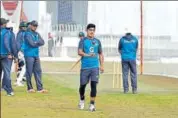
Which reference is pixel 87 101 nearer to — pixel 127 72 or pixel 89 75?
pixel 89 75

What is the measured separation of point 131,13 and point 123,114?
151 feet

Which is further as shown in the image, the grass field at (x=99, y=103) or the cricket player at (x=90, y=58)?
the cricket player at (x=90, y=58)

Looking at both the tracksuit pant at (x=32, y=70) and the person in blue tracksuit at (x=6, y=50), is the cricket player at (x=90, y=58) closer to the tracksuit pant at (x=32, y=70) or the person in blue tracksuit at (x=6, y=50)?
the person in blue tracksuit at (x=6, y=50)

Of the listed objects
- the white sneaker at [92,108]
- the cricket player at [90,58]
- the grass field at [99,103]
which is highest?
the cricket player at [90,58]

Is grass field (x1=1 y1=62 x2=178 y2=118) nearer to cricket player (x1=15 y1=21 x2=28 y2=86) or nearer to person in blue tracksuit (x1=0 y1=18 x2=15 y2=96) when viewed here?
person in blue tracksuit (x1=0 y1=18 x2=15 y2=96)

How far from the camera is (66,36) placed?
174 ft

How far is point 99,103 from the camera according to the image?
623 inches

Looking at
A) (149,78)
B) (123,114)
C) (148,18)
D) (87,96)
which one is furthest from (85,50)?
(148,18)

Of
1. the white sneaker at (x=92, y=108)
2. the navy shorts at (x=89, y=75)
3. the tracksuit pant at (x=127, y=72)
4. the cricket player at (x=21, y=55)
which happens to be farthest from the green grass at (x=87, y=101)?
the cricket player at (x=21, y=55)

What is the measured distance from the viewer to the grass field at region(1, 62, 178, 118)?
1369 centimetres

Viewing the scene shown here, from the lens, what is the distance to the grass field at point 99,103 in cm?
1369

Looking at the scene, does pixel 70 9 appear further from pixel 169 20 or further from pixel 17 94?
pixel 17 94

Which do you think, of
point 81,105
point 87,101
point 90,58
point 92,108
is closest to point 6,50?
point 87,101

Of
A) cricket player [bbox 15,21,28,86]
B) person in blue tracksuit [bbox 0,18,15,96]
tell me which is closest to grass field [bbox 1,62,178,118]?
person in blue tracksuit [bbox 0,18,15,96]
